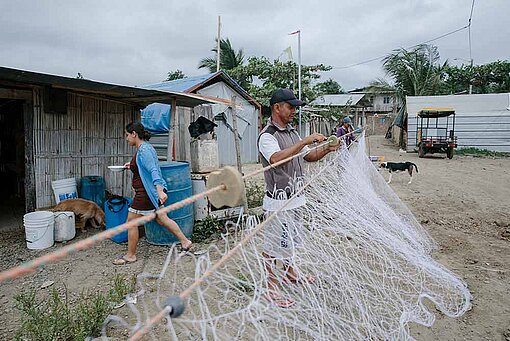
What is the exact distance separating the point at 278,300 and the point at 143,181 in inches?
99.9

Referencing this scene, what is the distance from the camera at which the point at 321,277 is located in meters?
2.02

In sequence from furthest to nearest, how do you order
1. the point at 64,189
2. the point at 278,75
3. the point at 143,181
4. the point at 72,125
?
the point at 278,75
the point at 72,125
the point at 64,189
the point at 143,181

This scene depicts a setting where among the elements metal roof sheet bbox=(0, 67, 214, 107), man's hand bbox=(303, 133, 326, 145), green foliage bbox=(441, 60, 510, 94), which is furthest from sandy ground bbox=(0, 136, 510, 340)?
green foliage bbox=(441, 60, 510, 94)

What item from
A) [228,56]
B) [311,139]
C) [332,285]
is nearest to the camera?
[332,285]

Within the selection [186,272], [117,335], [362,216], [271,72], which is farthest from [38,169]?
[271,72]

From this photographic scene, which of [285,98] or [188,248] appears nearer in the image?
[285,98]

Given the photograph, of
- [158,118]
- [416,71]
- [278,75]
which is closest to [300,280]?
[158,118]

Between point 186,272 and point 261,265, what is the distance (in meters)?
Answer: 2.20

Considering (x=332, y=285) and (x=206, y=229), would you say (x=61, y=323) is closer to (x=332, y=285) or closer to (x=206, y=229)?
(x=332, y=285)

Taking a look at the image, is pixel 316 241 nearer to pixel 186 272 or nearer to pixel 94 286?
pixel 186 272

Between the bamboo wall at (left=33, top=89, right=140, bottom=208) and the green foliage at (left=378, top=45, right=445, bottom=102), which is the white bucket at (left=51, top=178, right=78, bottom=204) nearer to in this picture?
the bamboo wall at (left=33, top=89, right=140, bottom=208)

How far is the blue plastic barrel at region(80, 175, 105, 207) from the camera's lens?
5.40 meters

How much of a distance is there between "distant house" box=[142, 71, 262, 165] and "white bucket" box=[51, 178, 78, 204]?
156cm

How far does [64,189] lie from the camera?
5.11 metres
